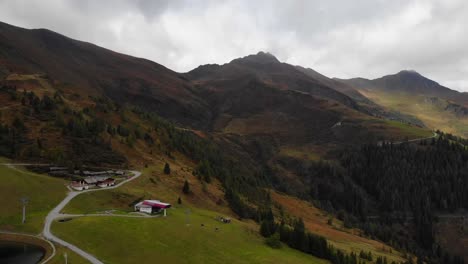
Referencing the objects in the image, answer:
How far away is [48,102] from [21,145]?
37.7m

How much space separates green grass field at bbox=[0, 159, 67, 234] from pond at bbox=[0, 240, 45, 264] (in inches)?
135

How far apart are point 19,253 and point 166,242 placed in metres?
21.7

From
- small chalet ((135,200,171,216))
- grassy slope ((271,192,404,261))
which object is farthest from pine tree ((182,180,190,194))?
grassy slope ((271,192,404,261))

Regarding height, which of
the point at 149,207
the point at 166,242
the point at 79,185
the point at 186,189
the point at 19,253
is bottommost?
the point at 19,253

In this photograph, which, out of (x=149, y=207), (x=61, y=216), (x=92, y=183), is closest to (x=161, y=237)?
(x=149, y=207)

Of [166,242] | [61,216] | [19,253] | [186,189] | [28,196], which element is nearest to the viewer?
[19,253]

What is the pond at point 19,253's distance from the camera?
5296 cm

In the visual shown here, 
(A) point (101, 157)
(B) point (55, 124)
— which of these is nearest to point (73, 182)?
(A) point (101, 157)

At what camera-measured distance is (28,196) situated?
73688 millimetres

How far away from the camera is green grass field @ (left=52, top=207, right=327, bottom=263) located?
182 ft

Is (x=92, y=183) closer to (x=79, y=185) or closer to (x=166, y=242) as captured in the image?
(x=79, y=185)

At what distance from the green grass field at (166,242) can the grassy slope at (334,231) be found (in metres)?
37.6

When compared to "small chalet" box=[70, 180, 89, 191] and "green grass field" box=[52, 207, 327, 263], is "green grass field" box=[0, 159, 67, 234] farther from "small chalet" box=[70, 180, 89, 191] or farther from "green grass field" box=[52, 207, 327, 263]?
"green grass field" box=[52, 207, 327, 263]

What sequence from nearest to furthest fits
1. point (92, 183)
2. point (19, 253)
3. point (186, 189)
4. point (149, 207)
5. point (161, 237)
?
point (19, 253)
point (161, 237)
point (149, 207)
point (92, 183)
point (186, 189)
